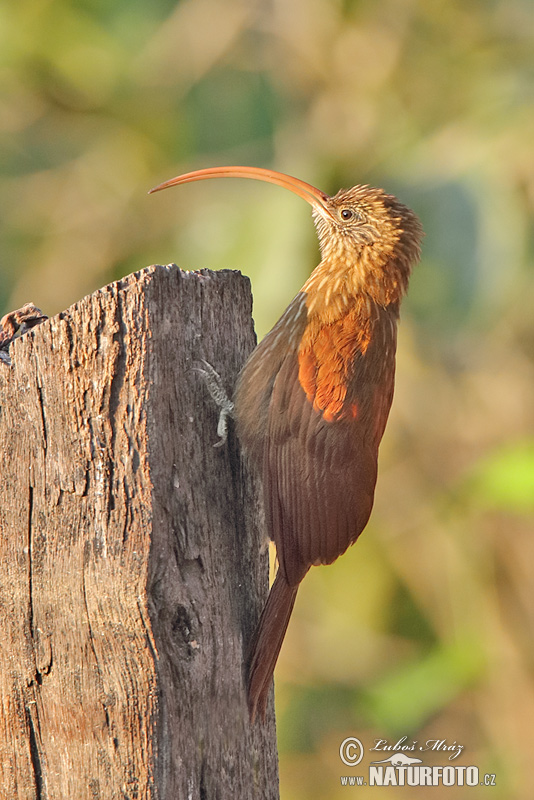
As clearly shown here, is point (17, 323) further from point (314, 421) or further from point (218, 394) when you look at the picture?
point (314, 421)

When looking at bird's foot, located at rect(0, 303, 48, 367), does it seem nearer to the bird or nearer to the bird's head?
the bird

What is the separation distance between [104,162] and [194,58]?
76cm

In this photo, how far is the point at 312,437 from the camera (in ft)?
8.00

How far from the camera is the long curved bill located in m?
2.83

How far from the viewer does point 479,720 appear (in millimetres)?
4969

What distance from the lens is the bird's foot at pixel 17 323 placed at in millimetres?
2166

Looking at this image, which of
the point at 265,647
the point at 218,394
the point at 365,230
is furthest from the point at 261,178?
the point at 265,647

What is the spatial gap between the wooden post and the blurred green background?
8.32ft

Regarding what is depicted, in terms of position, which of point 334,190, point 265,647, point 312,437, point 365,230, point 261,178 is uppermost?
point 334,190

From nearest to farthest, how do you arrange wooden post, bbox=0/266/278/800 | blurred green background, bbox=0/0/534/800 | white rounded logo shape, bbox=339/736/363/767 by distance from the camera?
1. wooden post, bbox=0/266/278/800
2. white rounded logo shape, bbox=339/736/363/767
3. blurred green background, bbox=0/0/534/800

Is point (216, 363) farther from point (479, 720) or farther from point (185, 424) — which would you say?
point (479, 720)

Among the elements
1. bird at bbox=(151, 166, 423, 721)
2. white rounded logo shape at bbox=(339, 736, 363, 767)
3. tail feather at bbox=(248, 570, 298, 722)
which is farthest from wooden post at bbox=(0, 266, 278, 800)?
white rounded logo shape at bbox=(339, 736, 363, 767)

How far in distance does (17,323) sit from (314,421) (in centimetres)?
77

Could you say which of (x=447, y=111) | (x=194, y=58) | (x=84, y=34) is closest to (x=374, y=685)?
(x=447, y=111)
